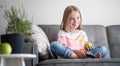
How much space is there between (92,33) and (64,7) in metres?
0.43

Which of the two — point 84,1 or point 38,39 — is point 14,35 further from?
point 84,1

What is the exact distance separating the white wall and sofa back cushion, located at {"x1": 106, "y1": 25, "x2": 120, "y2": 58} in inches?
6.5

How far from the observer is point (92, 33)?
2441mm

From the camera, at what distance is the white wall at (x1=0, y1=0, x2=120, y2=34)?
255cm

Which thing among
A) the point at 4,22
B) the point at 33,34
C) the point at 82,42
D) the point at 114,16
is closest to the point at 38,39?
the point at 33,34

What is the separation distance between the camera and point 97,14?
2.65 metres

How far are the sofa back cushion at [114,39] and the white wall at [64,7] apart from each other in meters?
0.16

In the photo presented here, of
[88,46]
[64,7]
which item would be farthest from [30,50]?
[64,7]

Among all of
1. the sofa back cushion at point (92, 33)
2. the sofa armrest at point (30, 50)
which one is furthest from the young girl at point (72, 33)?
the sofa armrest at point (30, 50)

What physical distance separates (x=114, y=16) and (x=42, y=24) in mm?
799

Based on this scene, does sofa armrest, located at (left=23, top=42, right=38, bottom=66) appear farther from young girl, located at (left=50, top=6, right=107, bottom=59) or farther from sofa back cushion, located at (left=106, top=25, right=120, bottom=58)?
sofa back cushion, located at (left=106, top=25, right=120, bottom=58)

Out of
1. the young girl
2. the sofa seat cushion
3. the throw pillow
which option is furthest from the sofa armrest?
the young girl

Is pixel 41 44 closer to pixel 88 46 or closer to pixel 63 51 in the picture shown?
pixel 63 51

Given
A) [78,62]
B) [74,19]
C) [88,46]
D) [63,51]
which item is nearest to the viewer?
[78,62]
